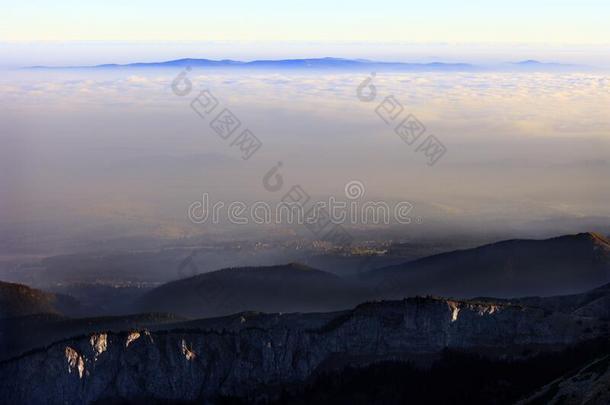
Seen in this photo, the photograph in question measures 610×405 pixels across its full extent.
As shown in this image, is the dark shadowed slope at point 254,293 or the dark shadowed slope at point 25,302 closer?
the dark shadowed slope at point 25,302

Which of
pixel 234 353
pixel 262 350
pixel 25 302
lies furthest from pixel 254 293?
pixel 262 350

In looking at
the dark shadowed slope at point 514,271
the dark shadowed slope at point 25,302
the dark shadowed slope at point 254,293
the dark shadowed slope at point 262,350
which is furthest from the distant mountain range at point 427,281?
the dark shadowed slope at point 262,350

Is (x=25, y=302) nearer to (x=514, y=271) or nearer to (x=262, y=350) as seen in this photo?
(x=262, y=350)

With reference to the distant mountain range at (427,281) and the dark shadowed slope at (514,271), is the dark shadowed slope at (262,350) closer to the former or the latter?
the distant mountain range at (427,281)

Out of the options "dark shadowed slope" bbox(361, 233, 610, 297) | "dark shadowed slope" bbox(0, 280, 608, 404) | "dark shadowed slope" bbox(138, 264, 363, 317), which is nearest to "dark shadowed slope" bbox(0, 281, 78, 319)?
"dark shadowed slope" bbox(138, 264, 363, 317)

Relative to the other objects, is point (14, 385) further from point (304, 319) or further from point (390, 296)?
point (390, 296)

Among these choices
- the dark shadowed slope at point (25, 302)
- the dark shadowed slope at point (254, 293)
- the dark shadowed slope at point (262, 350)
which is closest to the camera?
the dark shadowed slope at point (262, 350)

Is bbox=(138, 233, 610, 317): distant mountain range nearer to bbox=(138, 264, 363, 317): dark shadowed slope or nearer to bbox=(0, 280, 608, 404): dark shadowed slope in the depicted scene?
bbox=(138, 264, 363, 317): dark shadowed slope
